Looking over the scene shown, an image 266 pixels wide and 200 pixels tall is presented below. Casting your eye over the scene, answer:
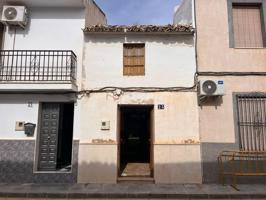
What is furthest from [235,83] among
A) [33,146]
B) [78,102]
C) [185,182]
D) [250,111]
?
[33,146]

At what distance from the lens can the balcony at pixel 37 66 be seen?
941cm

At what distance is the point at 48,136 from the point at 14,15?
175 inches

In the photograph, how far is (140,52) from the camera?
9.88 metres

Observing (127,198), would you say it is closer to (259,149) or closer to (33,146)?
(33,146)

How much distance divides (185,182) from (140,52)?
4.78 meters

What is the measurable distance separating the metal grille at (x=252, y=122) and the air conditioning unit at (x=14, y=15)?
26.5ft

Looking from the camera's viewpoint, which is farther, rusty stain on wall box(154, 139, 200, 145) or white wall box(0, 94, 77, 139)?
white wall box(0, 94, 77, 139)

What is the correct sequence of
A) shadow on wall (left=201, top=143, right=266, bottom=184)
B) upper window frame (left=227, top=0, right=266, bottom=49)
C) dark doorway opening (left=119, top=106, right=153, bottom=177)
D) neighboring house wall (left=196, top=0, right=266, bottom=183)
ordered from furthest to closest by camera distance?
dark doorway opening (left=119, top=106, right=153, bottom=177), upper window frame (left=227, top=0, right=266, bottom=49), neighboring house wall (left=196, top=0, right=266, bottom=183), shadow on wall (left=201, top=143, right=266, bottom=184)

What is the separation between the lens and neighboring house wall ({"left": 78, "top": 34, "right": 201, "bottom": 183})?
9172 millimetres

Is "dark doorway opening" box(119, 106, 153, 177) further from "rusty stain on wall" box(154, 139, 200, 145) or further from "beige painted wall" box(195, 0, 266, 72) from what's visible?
"beige painted wall" box(195, 0, 266, 72)

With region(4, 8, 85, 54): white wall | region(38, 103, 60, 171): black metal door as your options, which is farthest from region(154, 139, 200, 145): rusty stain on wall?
region(4, 8, 85, 54): white wall

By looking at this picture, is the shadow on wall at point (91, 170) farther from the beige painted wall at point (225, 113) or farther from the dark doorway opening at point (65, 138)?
the dark doorway opening at point (65, 138)

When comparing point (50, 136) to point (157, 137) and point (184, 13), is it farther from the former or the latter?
point (184, 13)

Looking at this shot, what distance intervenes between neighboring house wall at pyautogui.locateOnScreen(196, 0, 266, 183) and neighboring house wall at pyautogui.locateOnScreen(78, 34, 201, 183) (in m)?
0.33
